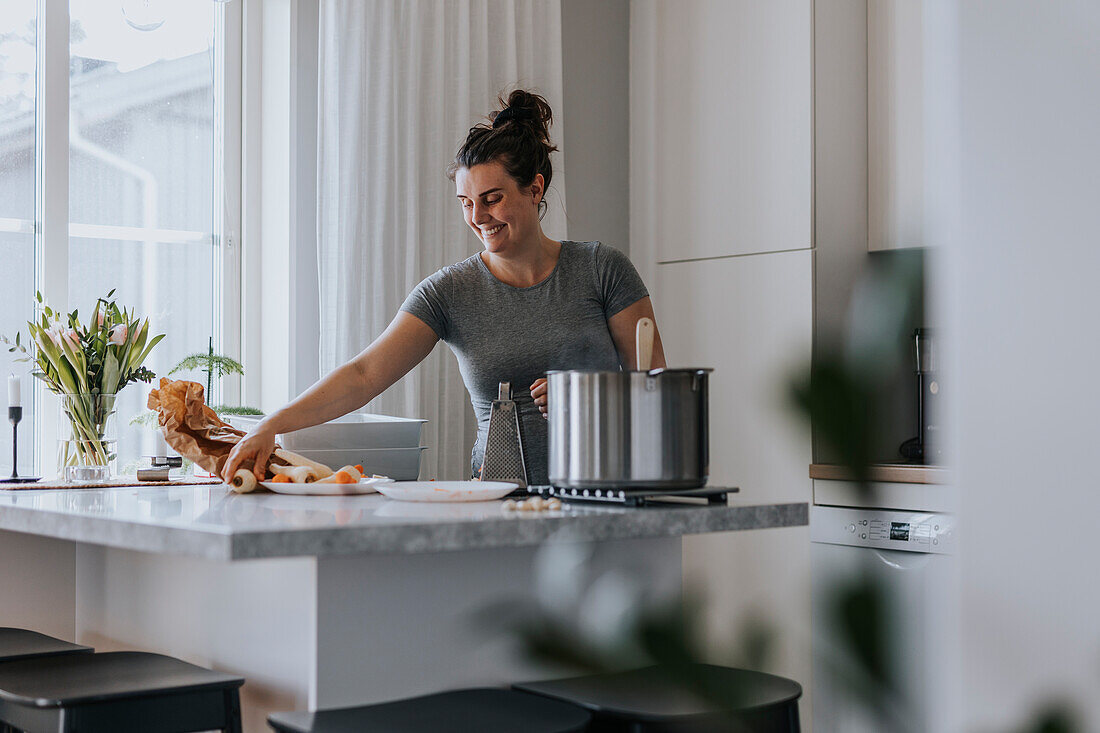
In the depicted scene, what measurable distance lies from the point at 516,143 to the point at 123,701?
1.39 meters

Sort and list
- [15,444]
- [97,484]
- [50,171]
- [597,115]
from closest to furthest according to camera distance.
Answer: [97,484] < [15,444] < [50,171] < [597,115]

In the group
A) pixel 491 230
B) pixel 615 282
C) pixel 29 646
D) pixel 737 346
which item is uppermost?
pixel 491 230

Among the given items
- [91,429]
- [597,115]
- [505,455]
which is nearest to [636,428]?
[505,455]

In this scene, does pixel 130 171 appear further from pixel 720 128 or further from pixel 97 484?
pixel 720 128

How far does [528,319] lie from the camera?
250 centimetres

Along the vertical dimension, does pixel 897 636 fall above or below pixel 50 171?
below

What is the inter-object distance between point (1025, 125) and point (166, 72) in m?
3.40

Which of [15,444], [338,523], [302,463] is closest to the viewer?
[338,523]

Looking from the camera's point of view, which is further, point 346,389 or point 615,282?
point 615,282

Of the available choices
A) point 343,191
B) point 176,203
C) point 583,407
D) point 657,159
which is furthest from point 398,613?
point 657,159

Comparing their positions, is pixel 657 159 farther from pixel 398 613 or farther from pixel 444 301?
pixel 398 613

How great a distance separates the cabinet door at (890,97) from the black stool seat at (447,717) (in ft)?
7.14

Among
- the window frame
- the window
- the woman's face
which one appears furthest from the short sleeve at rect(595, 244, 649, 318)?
the window frame

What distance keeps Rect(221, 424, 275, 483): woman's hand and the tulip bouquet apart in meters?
0.79
